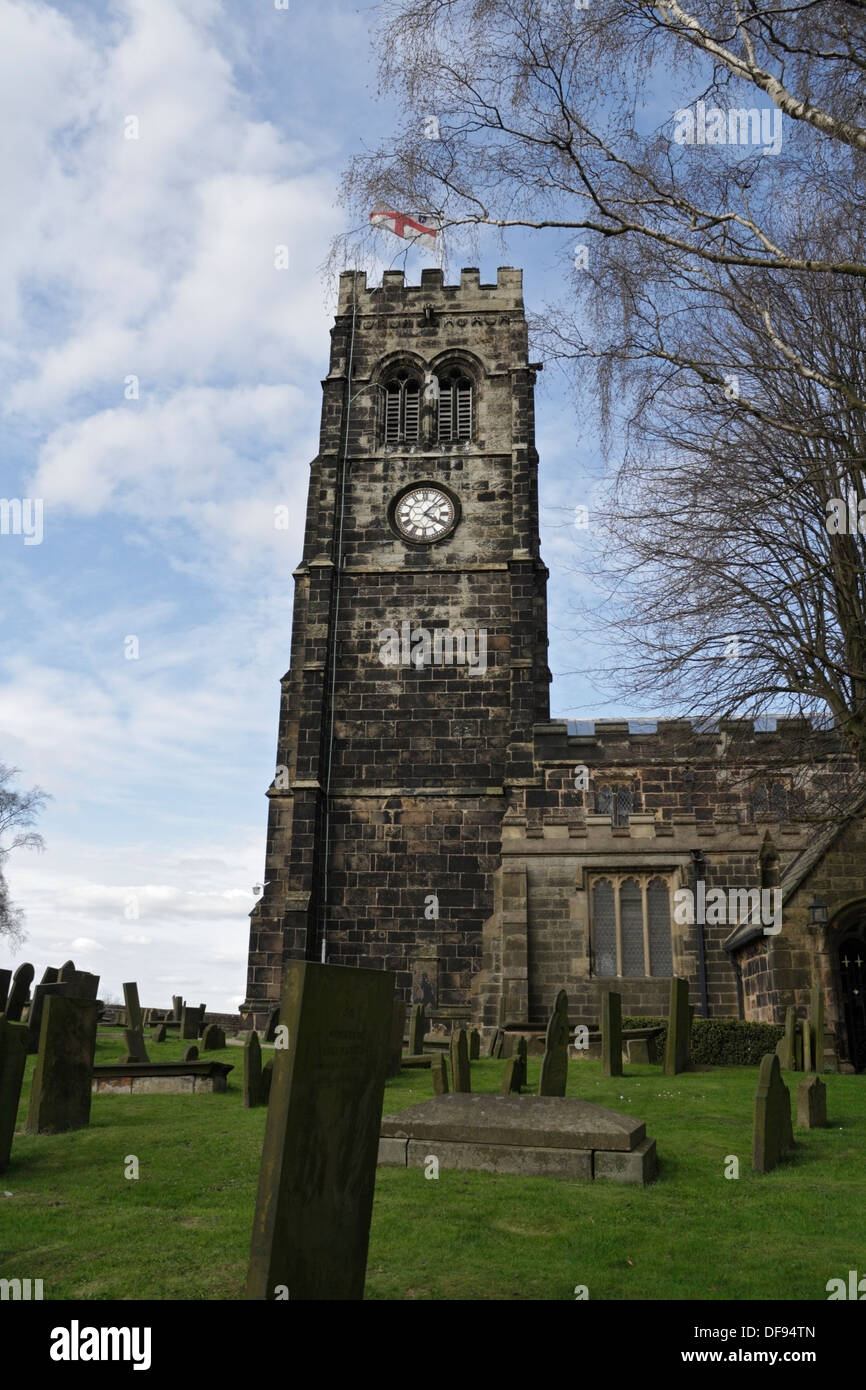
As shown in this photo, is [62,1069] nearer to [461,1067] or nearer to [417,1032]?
[461,1067]

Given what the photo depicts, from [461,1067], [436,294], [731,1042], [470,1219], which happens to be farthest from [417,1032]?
[436,294]

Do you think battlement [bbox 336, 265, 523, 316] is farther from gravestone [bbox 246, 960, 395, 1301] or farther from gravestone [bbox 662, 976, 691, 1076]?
gravestone [bbox 246, 960, 395, 1301]

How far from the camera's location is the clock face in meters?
26.0

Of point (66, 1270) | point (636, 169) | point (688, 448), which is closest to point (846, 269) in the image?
point (636, 169)

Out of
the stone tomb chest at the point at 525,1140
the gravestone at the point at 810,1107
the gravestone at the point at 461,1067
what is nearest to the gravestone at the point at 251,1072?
the gravestone at the point at 461,1067

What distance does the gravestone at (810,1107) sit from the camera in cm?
988

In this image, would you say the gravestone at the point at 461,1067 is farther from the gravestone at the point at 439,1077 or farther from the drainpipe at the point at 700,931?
Result: the drainpipe at the point at 700,931

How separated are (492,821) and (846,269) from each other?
16.8 m

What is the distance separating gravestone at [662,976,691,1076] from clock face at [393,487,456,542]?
1464cm

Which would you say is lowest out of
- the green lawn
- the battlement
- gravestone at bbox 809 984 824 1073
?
the green lawn

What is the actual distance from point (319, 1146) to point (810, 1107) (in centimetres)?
683

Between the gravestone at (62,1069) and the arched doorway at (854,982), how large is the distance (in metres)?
11.1

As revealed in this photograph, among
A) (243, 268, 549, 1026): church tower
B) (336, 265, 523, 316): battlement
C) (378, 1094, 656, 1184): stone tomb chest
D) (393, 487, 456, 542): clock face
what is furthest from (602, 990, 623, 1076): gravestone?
(336, 265, 523, 316): battlement
